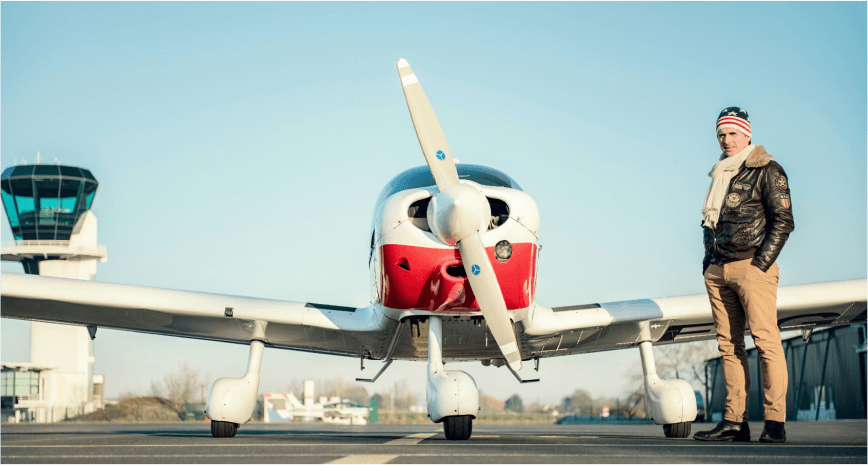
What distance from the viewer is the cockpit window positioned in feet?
31.8

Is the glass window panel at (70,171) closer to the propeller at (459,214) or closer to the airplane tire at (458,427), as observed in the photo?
the propeller at (459,214)

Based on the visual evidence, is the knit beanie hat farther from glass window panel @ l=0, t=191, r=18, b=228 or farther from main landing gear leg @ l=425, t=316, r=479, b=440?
glass window panel @ l=0, t=191, r=18, b=228

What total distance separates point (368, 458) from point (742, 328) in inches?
139

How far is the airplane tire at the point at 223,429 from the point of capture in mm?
10469

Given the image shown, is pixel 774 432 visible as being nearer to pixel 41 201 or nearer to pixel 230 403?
pixel 230 403

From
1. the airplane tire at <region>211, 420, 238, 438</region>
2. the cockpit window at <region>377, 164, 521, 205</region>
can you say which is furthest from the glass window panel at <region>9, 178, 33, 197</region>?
the cockpit window at <region>377, 164, 521, 205</region>

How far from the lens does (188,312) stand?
39.7ft

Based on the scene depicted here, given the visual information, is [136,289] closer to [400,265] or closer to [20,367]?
[400,265]

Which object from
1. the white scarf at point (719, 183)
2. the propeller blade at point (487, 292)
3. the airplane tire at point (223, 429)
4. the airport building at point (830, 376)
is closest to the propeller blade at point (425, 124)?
the propeller blade at point (487, 292)

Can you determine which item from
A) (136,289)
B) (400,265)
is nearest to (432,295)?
(400,265)

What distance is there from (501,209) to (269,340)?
536 cm

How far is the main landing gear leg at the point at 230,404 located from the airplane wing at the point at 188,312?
1244mm

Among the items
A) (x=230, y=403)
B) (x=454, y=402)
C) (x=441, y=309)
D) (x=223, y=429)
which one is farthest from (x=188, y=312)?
(x=454, y=402)

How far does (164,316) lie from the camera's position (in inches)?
491
